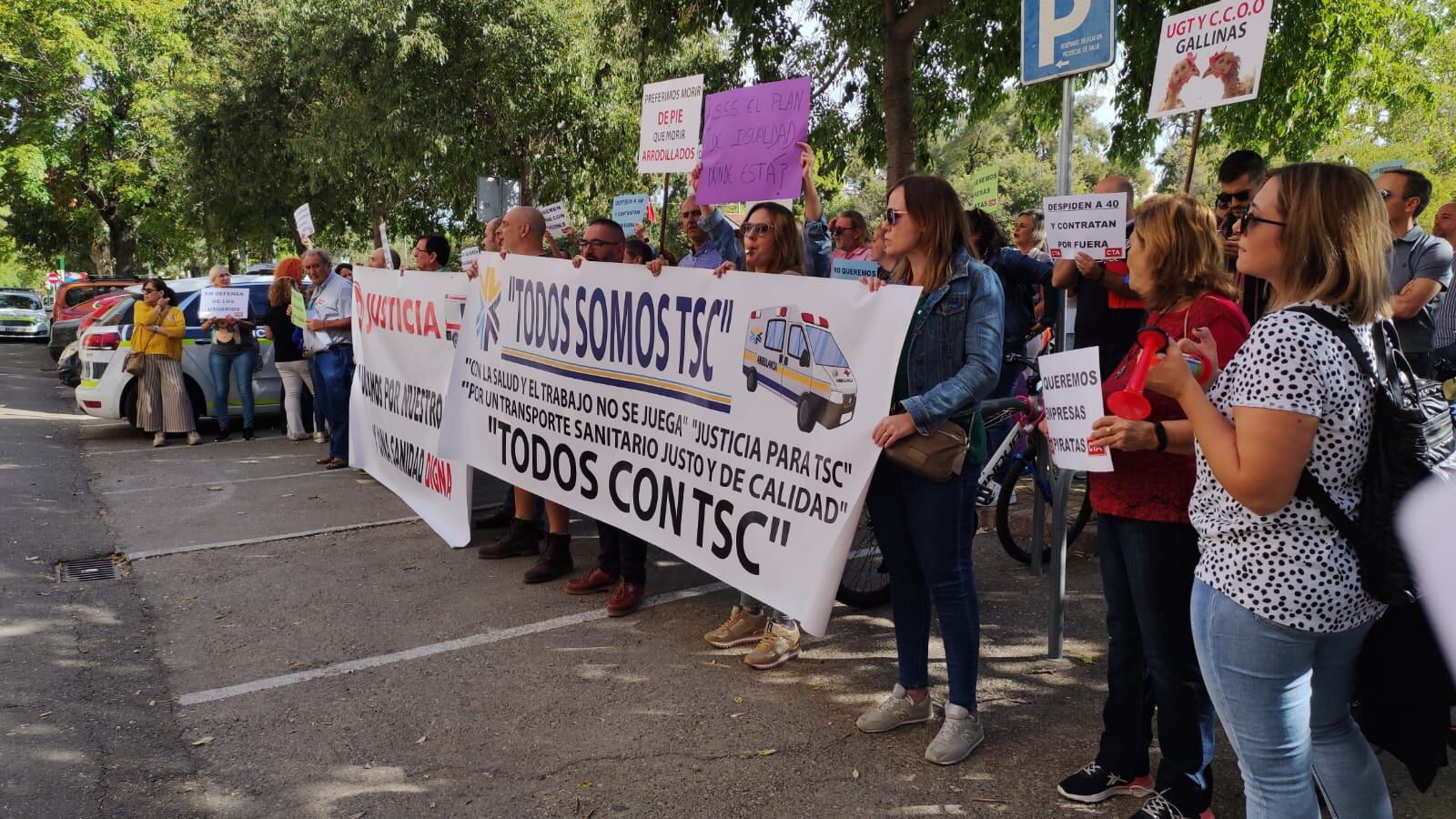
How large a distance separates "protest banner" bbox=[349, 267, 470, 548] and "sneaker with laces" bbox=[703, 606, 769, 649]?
2.14 m

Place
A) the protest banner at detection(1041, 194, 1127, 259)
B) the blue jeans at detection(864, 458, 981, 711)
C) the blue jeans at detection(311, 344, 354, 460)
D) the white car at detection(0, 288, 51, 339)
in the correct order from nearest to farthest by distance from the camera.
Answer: the blue jeans at detection(864, 458, 981, 711) < the protest banner at detection(1041, 194, 1127, 259) < the blue jeans at detection(311, 344, 354, 460) < the white car at detection(0, 288, 51, 339)

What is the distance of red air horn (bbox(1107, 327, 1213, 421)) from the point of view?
2.37m

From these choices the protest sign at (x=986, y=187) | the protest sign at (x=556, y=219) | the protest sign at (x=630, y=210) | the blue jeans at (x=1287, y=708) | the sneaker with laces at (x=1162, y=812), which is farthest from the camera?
the protest sign at (x=630, y=210)

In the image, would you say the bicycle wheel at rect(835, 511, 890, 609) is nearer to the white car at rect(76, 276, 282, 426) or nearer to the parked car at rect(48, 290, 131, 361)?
the white car at rect(76, 276, 282, 426)

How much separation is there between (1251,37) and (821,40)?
27.2ft

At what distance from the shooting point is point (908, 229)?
141 inches

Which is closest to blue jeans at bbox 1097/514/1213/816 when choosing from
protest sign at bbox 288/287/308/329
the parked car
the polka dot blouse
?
the polka dot blouse

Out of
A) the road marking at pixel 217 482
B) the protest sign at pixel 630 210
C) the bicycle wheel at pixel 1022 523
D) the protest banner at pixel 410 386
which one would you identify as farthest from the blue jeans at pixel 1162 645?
the road marking at pixel 217 482

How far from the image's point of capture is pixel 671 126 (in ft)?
19.5

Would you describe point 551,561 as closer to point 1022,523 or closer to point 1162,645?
point 1022,523

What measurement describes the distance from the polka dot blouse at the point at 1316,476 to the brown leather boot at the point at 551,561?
431 cm

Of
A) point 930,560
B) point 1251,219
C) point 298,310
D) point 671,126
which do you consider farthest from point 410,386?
point 1251,219

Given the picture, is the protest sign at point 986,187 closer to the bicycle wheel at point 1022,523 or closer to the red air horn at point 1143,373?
the bicycle wheel at point 1022,523

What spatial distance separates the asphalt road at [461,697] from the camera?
11.6 ft
